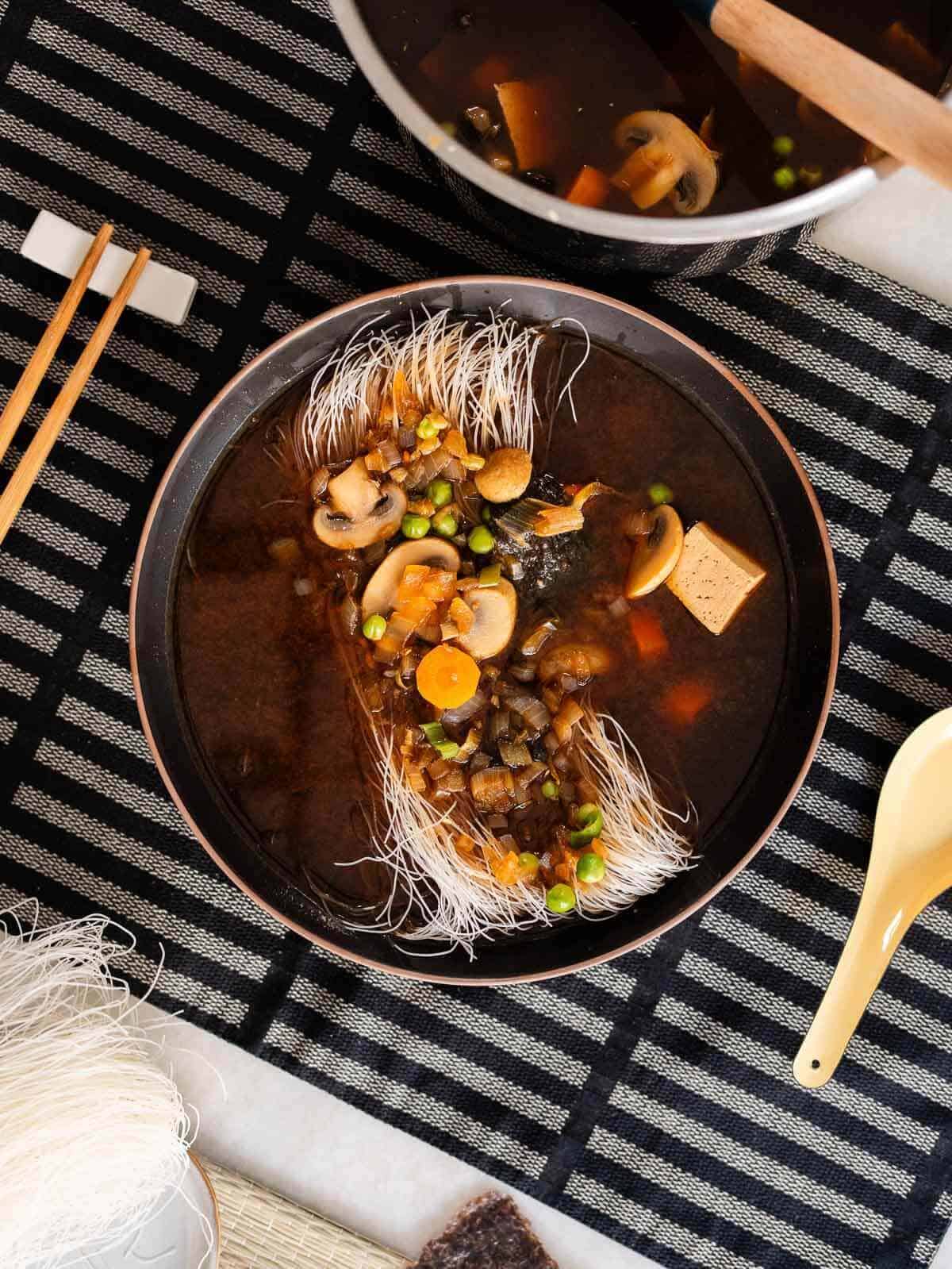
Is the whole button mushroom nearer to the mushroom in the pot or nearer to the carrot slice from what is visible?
the mushroom in the pot

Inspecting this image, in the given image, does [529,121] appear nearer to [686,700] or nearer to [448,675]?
[448,675]

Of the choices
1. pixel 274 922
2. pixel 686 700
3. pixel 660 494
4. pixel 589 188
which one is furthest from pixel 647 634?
pixel 274 922

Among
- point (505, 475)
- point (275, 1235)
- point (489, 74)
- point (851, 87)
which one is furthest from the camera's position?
point (275, 1235)

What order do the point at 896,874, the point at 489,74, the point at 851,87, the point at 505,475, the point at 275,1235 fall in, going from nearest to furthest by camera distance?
1. the point at 851,87
2. the point at 489,74
3. the point at 505,475
4. the point at 896,874
5. the point at 275,1235

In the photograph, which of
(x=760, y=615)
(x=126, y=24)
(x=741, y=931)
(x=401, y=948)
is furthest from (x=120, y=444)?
(x=741, y=931)

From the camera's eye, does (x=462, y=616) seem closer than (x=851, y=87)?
No

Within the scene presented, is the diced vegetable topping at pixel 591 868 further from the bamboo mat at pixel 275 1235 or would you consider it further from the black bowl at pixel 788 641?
the bamboo mat at pixel 275 1235

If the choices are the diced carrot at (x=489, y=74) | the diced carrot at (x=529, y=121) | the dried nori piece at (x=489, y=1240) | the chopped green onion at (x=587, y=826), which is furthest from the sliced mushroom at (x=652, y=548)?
the dried nori piece at (x=489, y=1240)

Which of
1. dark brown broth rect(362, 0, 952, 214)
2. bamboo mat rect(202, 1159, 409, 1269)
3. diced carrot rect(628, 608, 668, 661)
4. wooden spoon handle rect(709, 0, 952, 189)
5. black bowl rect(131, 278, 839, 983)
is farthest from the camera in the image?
bamboo mat rect(202, 1159, 409, 1269)

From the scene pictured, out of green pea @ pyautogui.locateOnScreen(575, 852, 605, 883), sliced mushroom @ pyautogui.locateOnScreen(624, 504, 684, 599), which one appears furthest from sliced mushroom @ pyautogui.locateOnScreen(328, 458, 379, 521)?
green pea @ pyautogui.locateOnScreen(575, 852, 605, 883)
